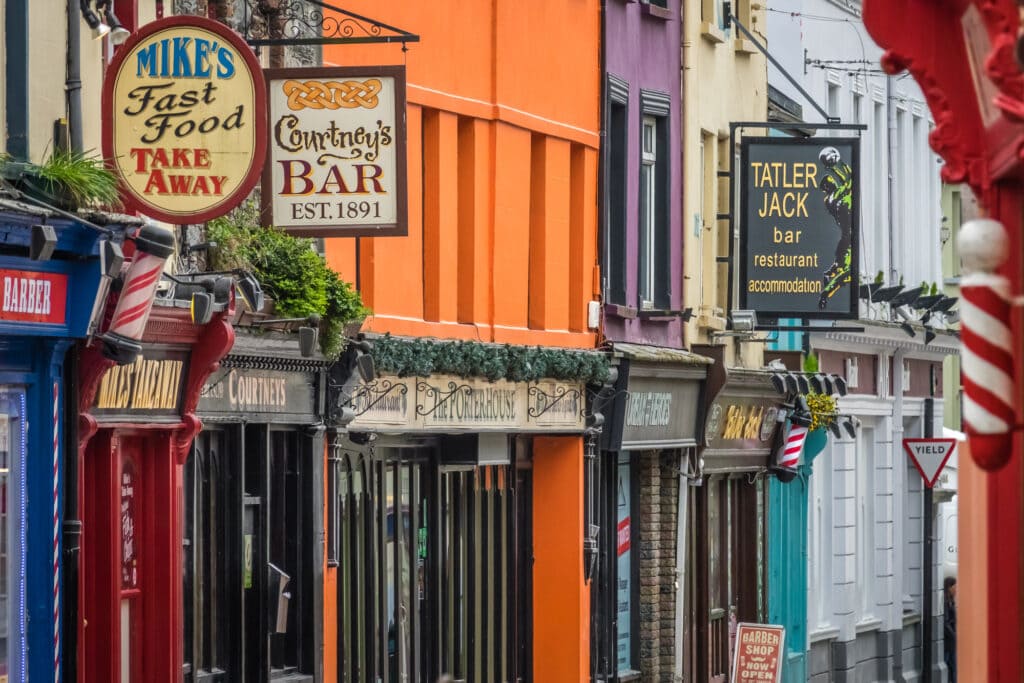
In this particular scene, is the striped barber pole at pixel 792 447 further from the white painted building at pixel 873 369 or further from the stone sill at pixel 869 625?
the stone sill at pixel 869 625

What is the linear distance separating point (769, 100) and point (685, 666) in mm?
7114

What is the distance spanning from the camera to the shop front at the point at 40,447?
43.6ft

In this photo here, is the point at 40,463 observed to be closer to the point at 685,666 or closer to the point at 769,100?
the point at 685,666

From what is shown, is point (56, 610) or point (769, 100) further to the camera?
point (769, 100)

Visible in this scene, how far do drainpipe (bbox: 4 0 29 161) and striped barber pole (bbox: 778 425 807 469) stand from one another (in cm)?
1693

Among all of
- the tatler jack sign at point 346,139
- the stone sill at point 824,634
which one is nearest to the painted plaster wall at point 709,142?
the stone sill at point 824,634

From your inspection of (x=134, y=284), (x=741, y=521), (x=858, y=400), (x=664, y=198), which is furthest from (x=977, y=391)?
(x=858, y=400)

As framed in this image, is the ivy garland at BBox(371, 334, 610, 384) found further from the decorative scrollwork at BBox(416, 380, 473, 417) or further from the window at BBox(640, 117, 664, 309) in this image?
the window at BBox(640, 117, 664, 309)

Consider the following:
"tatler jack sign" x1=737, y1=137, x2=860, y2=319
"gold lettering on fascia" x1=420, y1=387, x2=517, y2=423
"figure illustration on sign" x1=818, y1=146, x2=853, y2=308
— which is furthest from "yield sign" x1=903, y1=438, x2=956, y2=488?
"gold lettering on fascia" x1=420, y1=387, x2=517, y2=423

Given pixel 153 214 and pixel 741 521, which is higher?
pixel 153 214

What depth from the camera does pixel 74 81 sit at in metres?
14.1

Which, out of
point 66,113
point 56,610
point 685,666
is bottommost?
point 685,666

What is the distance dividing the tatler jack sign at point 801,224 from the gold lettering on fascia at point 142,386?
12065 millimetres

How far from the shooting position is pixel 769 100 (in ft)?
98.1
